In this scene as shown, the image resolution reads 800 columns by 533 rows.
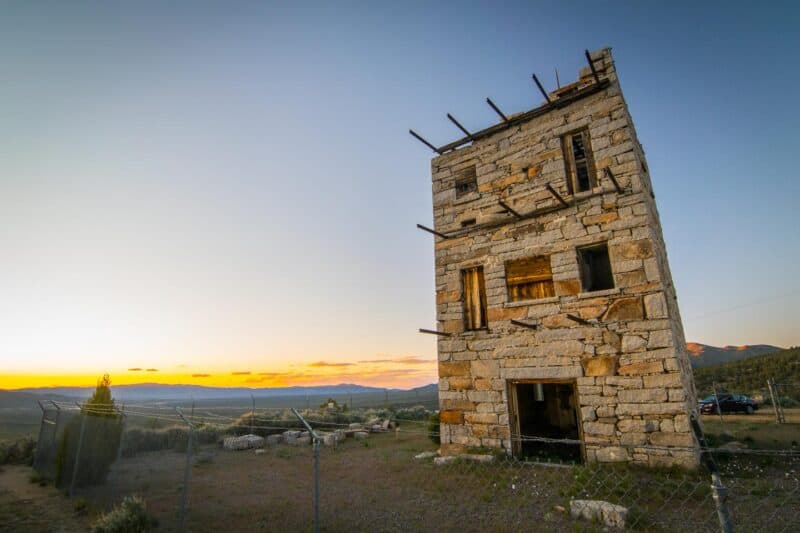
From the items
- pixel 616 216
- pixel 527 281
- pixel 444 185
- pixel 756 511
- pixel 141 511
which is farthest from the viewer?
pixel 444 185

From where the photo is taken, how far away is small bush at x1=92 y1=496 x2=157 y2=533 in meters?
6.19

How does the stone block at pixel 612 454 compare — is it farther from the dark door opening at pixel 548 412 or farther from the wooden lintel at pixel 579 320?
the wooden lintel at pixel 579 320

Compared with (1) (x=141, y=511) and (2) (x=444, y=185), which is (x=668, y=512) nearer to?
(1) (x=141, y=511)

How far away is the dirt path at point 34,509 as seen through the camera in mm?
7078

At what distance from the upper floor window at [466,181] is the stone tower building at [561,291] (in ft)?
0.22

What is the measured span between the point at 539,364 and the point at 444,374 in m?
2.79

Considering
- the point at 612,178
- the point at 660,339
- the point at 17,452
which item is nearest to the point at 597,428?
the point at 660,339

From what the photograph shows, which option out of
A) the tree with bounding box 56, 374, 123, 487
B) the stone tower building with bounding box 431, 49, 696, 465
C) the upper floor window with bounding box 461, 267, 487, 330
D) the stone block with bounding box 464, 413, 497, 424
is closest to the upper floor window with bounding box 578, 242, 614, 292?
the stone tower building with bounding box 431, 49, 696, 465

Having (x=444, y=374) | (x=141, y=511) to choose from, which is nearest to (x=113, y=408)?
(x=141, y=511)

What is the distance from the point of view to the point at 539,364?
9406mm

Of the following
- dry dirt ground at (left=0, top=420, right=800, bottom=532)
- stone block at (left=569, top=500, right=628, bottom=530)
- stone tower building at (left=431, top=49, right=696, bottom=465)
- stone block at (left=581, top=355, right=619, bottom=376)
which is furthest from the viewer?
stone block at (left=581, top=355, right=619, bottom=376)

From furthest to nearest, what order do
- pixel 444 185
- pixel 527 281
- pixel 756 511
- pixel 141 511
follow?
1. pixel 444 185
2. pixel 527 281
3. pixel 141 511
4. pixel 756 511

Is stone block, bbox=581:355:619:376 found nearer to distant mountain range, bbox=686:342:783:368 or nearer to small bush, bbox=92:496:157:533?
small bush, bbox=92:496:157:533

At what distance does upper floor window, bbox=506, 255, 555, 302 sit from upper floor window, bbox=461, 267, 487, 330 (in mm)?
899
